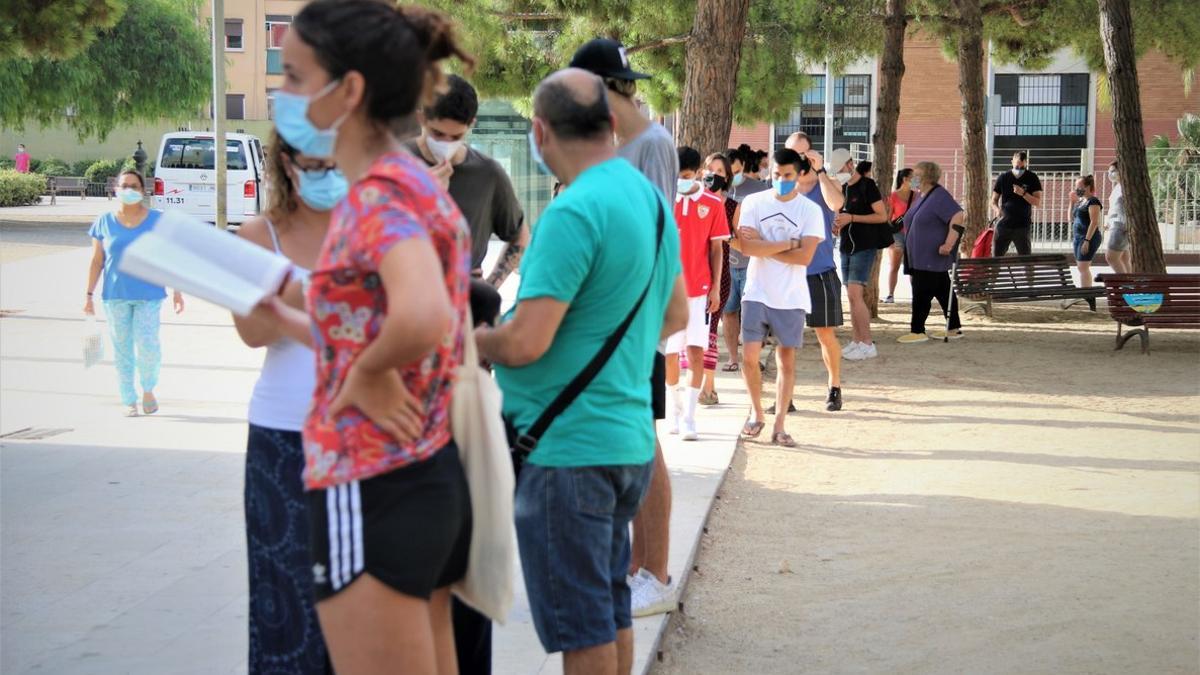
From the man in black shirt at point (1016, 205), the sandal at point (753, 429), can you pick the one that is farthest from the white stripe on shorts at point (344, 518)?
the man in black shirt at point (1016, 205)

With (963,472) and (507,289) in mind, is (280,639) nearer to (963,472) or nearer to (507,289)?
(963,472)

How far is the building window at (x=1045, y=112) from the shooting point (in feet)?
148

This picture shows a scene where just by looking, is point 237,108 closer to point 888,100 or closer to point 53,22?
point 888,100

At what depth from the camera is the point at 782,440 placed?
30.9ft

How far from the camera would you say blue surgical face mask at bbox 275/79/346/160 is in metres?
2.56

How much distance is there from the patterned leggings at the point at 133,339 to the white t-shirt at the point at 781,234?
4.07 meters

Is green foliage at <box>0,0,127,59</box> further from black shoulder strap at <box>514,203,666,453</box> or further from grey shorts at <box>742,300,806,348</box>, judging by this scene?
black shoulder strap at <box>514,203,666,453</box>

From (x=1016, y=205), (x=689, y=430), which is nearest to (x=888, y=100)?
(x=1016, y=205)

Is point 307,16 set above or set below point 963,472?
above

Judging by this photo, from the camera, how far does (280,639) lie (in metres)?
3.30

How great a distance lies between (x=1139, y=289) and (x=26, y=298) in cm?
1288

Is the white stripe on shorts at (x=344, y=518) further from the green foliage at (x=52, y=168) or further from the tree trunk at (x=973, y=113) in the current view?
the green foliage at (x=52, y=168)

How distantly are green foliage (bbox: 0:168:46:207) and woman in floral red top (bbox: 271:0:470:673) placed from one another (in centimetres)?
4124

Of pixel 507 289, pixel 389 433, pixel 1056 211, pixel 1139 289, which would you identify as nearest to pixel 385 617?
pixel 389 433
